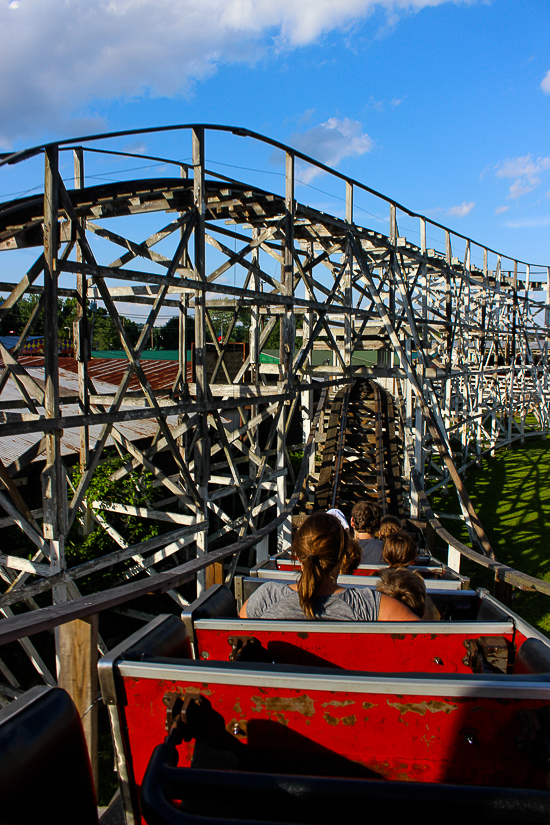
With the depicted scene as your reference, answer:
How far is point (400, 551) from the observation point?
3.46 metres

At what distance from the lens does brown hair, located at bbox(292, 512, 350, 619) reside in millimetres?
2443

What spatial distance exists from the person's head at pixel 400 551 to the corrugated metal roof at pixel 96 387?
3720 millimetres

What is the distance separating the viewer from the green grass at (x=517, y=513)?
8116 millimetres

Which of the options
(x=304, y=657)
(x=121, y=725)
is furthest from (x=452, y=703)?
(x=121, y=725)

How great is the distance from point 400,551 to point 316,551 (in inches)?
43.7

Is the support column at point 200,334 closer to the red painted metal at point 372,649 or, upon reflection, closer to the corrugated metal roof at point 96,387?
the corrugated metal roof at point 96,387

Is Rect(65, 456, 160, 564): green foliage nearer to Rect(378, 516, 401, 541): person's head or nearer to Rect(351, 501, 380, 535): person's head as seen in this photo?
Rect(351, 501, 380, 535): person's head

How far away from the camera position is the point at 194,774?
1264 mm

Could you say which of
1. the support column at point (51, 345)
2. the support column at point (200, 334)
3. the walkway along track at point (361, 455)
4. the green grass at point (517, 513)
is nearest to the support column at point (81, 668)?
the support column at point (51, 345)

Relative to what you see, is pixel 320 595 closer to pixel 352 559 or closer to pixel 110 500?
pixel 352 559

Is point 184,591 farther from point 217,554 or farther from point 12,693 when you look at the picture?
point 217,554

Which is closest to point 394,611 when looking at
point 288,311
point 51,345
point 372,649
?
Result: point 372,649

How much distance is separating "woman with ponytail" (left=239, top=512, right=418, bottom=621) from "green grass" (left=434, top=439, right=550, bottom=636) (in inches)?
224

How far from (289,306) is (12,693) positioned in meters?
5.34
